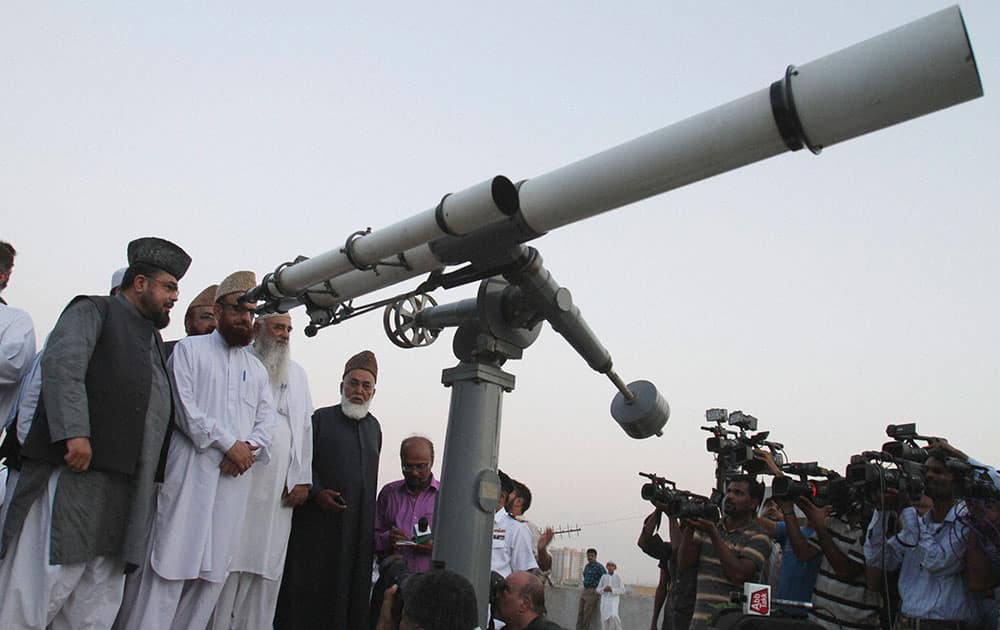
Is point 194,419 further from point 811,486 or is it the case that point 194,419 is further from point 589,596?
point 589,596

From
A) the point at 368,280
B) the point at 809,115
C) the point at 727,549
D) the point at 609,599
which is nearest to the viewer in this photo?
the point at 809,115

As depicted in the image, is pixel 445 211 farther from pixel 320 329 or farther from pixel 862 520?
pixel 862 520

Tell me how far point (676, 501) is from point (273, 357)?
2755 millimetres

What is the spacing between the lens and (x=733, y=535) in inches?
213

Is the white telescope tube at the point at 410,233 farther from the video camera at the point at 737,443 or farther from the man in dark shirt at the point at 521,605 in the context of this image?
the video camera at the point at 737,443

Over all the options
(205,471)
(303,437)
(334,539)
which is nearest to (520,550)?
(334,539)

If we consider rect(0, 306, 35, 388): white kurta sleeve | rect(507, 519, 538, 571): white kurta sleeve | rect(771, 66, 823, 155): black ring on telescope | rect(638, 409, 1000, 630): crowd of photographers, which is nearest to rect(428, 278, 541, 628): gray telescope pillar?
rect(638, 409, 1000, 630): crowd of photographers

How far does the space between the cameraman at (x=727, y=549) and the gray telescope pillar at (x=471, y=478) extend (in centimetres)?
207

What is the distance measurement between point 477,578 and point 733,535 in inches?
102

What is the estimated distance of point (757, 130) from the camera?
247 cm

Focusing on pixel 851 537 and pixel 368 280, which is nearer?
pixel 368 280

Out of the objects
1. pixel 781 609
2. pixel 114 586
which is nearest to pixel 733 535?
pixel 781 609

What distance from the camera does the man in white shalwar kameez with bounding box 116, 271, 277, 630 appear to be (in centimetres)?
389

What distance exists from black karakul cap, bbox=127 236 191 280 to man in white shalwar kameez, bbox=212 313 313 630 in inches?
30.2
